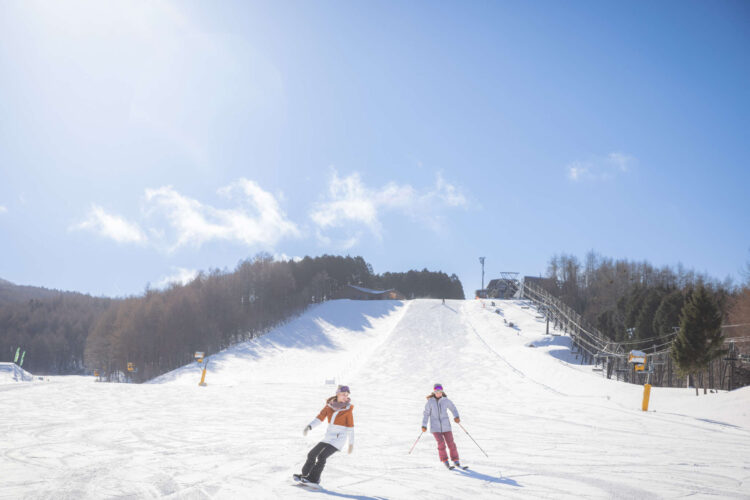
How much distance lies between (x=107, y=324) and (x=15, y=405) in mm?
60599

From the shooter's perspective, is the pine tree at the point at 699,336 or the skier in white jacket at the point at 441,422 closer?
the skier in white jacket at the point at 441,422

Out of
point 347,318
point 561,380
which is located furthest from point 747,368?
point 347,318

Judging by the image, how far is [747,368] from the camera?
23375 millimetres

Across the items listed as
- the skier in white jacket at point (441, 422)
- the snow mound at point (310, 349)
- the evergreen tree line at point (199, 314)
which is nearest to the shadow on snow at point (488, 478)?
the skier in white jacket at point (441, 422)

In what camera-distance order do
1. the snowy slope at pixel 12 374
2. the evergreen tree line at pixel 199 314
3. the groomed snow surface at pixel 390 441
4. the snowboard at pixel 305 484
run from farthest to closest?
the evergreen tree line at pixel 199 314, the snowy slope at pixel 12 374, the groomed snow surface at pixel 390 441, the snowboard at pixel 305 484

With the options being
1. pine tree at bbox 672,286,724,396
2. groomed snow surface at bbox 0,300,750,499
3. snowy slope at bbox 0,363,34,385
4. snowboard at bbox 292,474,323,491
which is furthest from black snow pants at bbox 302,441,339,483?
snowy slope at bbox 0,363,34,385

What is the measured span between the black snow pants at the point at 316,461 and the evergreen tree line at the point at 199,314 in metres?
56.0

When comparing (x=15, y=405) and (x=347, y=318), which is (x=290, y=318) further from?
(x=15, y=405)

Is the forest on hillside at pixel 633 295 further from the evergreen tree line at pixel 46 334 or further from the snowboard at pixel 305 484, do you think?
the evergreen tree line at pixel 46 334

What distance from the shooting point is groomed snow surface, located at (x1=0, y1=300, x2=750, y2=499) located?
7.05 metres

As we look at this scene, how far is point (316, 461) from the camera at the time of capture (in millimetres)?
7055

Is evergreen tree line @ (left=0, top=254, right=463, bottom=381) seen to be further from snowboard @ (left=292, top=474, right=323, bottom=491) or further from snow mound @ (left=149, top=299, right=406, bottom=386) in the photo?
snowboard @ (left=292, top=474, right=323, bottom=491)

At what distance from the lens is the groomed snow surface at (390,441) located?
278 inches

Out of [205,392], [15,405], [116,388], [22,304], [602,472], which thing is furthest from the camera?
[22,304]
